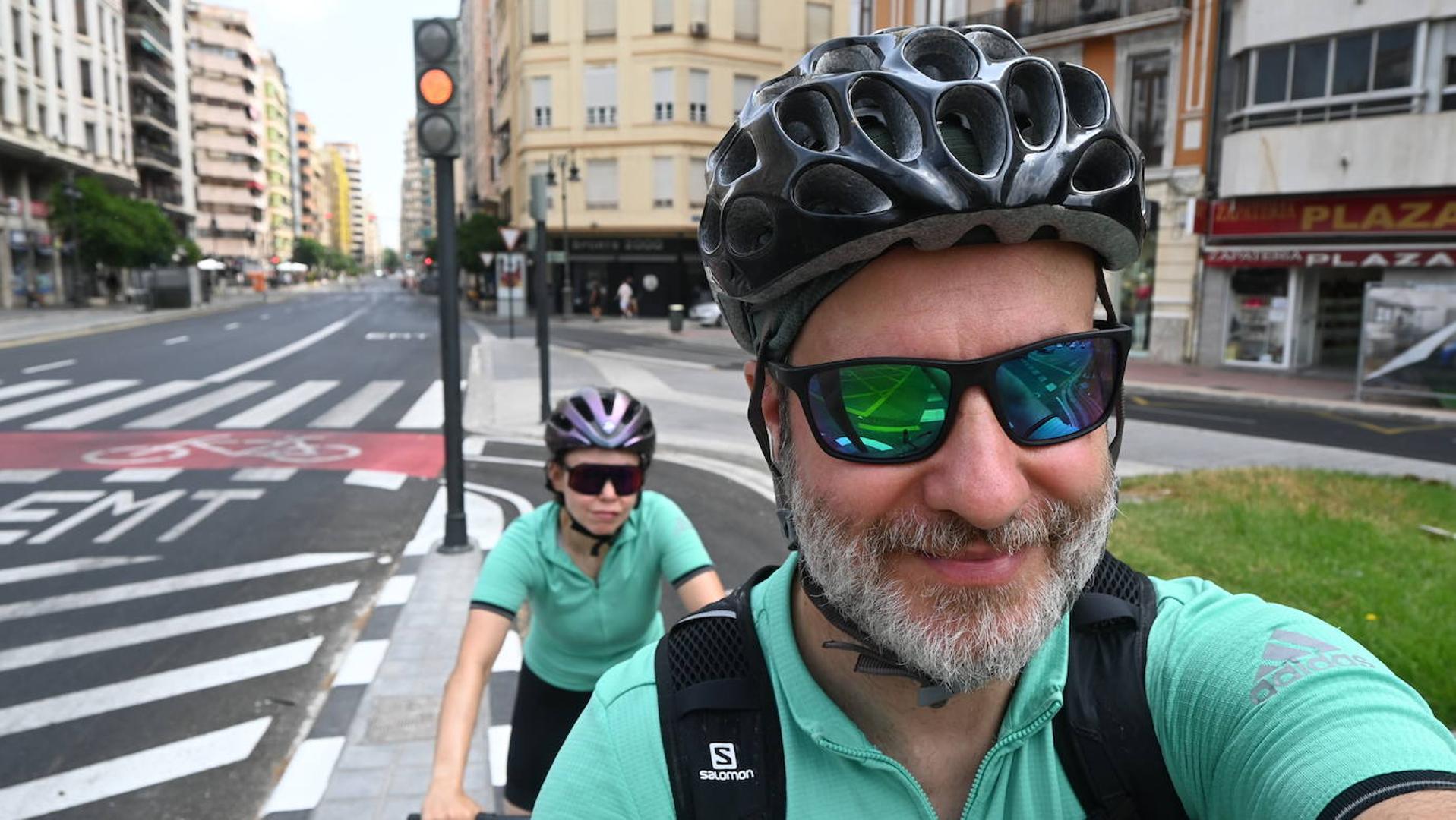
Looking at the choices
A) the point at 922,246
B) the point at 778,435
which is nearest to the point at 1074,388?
the point at 922,246

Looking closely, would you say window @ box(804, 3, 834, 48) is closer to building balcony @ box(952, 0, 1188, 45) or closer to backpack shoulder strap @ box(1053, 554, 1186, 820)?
building balcony @ box(952, 0, 1188, 45)

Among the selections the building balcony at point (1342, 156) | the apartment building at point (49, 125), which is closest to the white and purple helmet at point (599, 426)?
the building balcony at point (1342, 156)

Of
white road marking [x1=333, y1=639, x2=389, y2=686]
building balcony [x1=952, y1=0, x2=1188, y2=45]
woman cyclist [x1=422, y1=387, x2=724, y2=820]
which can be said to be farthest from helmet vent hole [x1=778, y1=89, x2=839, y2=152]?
building balcony [x1=952, y1=0, x2=1188, y2=45]

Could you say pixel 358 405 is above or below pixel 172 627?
above

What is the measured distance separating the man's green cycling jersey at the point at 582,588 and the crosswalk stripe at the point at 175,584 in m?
4.71

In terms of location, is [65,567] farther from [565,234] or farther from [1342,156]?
[565,234]

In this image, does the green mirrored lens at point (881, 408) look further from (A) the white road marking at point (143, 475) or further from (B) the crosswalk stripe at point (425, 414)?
(B) the crosswalk stripe at point (425, 414)

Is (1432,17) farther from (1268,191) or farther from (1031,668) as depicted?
(1031,668)

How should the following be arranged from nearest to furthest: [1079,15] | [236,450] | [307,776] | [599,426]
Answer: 1. [599,426]
2. [307,776]
3. [236,450]
4. [1079,15]

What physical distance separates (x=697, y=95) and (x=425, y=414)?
32309mm

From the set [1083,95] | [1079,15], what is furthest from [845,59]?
[1079,15]

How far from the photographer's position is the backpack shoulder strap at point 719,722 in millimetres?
1253

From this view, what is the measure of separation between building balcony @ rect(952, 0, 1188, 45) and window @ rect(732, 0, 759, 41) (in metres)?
18.8

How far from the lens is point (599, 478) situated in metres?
3.34
